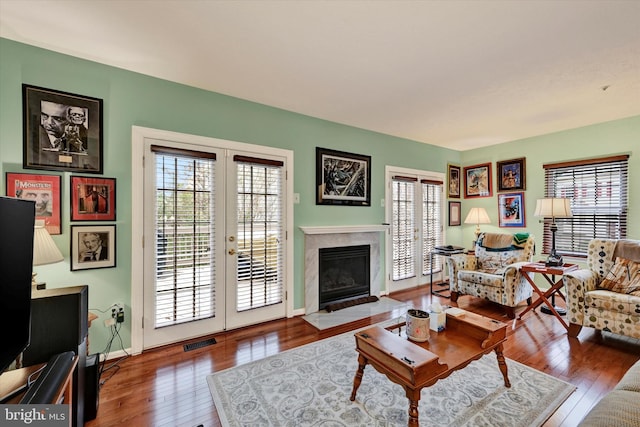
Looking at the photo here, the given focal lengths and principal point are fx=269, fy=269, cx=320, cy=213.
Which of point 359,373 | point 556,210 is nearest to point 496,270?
point 556,210

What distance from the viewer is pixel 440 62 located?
2.37m

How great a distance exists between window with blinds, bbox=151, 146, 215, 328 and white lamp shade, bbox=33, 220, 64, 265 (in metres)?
0.82

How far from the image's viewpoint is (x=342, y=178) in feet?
12.8

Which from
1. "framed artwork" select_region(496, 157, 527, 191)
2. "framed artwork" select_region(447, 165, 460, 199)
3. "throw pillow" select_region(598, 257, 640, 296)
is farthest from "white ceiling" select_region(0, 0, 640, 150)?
"framed artwork" select_region(447, 165, 460, 199)

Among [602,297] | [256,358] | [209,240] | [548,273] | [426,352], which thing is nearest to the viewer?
[426,352]

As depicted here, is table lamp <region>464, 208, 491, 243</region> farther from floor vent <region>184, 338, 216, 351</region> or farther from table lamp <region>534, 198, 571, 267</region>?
floor vent <region>184, 338, 216, 351</region>

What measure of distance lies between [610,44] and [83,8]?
3.81 m

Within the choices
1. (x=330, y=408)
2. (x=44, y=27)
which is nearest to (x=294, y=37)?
(x=44, y=27)

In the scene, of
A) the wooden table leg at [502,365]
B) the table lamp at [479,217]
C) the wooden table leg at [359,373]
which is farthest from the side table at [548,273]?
the wooden table leg at [359,373]

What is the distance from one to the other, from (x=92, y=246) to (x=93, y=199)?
1.34 feet

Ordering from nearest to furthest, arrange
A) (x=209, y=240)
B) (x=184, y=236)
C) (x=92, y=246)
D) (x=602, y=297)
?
(x=92, y=246) < (x=602, y=297) < (x=184, y=236) < (x=209, y=240)

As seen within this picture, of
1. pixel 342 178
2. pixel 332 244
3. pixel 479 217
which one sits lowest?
pixel 332 244

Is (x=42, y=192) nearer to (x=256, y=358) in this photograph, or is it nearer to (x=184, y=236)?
(x=184, y=236)

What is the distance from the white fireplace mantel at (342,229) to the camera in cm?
Result: 352
